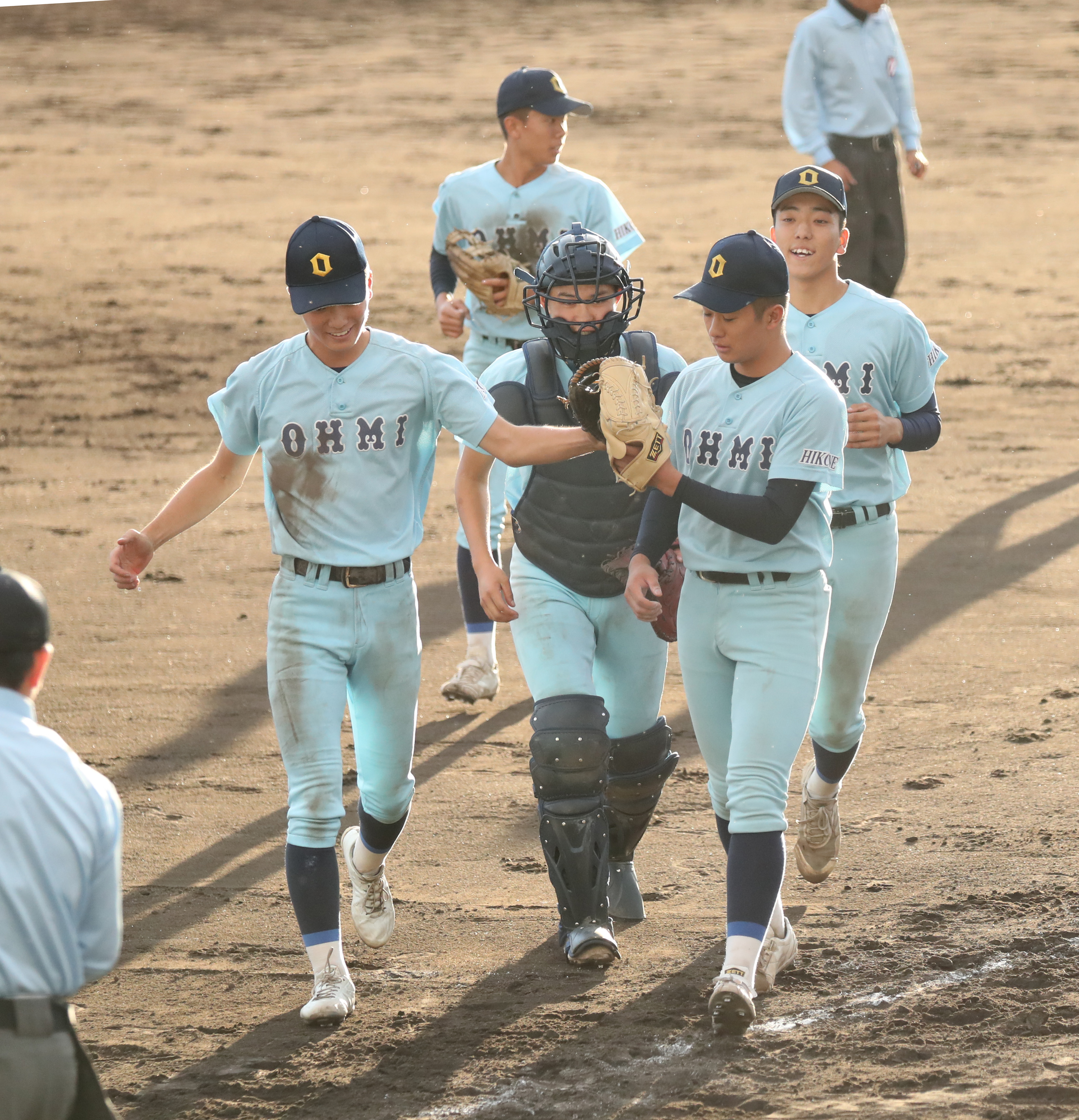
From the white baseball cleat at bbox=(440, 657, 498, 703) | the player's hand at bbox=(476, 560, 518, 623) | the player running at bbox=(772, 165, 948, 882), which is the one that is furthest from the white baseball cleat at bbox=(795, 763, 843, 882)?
the white baseball cleat at bbox=(440, 657, 498, 703)

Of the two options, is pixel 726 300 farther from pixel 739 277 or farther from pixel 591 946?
pixel 591 946

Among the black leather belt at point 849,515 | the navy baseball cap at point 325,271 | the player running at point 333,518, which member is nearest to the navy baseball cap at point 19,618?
the player running at point 333,518

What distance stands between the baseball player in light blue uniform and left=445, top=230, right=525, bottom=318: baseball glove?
244 centimetres

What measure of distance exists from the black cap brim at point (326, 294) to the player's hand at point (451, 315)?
2.56 meters

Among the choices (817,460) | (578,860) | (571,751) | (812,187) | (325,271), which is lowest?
(578,860)

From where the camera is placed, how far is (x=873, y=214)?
933 centimetres

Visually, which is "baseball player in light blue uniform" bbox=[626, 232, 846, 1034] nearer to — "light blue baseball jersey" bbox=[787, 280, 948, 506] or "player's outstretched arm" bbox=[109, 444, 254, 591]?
"light blue baseball jersey" bbox=[787, 280, 948, 506]

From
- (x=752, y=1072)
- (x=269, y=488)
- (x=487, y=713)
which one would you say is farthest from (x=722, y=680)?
(x=487, y=713)

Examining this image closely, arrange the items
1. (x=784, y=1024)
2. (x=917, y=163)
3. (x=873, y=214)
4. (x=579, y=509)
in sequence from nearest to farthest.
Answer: (x=784, y=1024)
(x=579, y=509)
(x=873, y=214)
(x=917, y=163)

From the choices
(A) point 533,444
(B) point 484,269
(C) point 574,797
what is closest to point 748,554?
(A) point 533,444

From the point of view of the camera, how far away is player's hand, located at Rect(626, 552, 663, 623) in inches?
167

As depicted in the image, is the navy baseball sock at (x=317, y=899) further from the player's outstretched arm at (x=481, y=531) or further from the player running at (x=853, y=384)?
the player running at (x=853, y=384)

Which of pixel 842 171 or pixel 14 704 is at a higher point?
pixel 842 171

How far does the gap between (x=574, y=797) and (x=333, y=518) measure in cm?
103
